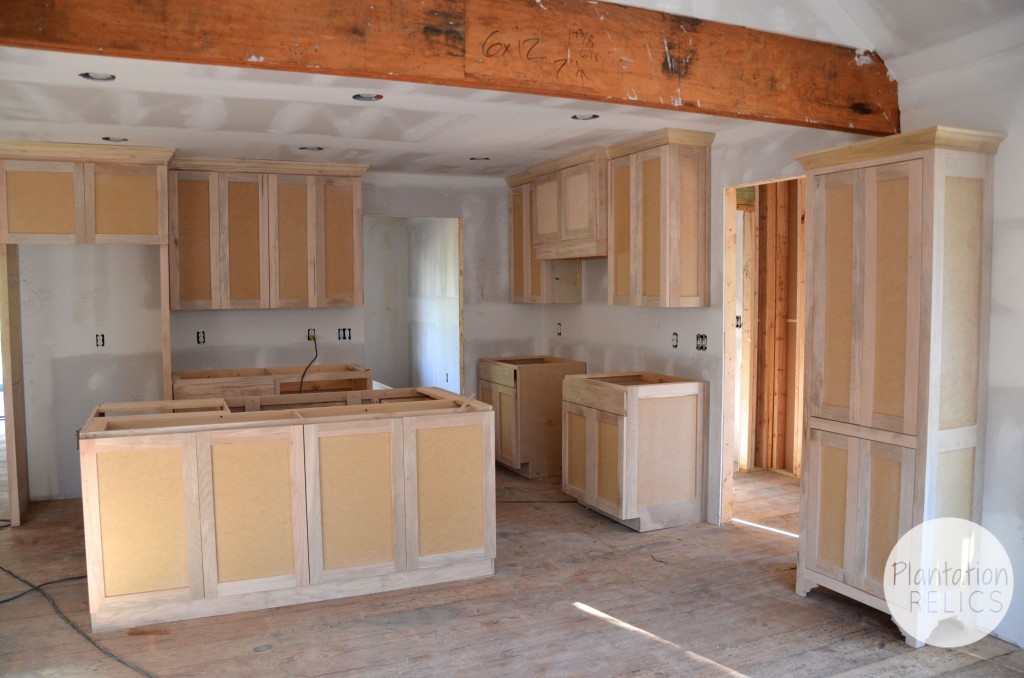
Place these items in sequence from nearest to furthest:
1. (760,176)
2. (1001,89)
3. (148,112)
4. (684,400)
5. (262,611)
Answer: (1001,89) < (262,611) < (148,112) < (760,176) < (684,400)

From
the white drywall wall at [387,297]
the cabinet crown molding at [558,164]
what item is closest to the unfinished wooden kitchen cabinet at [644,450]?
the cabinet crown molding at [558,164]

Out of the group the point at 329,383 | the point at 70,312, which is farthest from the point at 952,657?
the point at 70,312

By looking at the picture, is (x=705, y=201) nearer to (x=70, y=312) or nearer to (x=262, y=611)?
(x=262, y=611)

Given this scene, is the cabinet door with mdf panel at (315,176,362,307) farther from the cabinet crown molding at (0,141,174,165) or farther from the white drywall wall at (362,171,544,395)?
the cabinet crown molding at (0,141,174,165)

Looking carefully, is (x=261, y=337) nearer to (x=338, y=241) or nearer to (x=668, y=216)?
(x=338, y=241)

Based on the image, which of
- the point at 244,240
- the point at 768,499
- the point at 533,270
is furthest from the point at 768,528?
the point at 244,240

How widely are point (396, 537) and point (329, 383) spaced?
2545mm

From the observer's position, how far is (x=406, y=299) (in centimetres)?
1012

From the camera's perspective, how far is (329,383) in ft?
20.4

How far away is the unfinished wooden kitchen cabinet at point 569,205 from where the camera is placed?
5.53 metres

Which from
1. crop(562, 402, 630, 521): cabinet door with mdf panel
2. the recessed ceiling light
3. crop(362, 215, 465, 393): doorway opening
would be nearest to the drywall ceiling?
the recessed ceiling light

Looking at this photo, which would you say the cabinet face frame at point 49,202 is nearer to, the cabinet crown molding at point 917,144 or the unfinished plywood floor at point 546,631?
the unfinished plywood floor at point 546,631

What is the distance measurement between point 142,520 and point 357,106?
2.32 metres

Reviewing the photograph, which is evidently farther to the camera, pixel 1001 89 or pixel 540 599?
pixel 540 599
